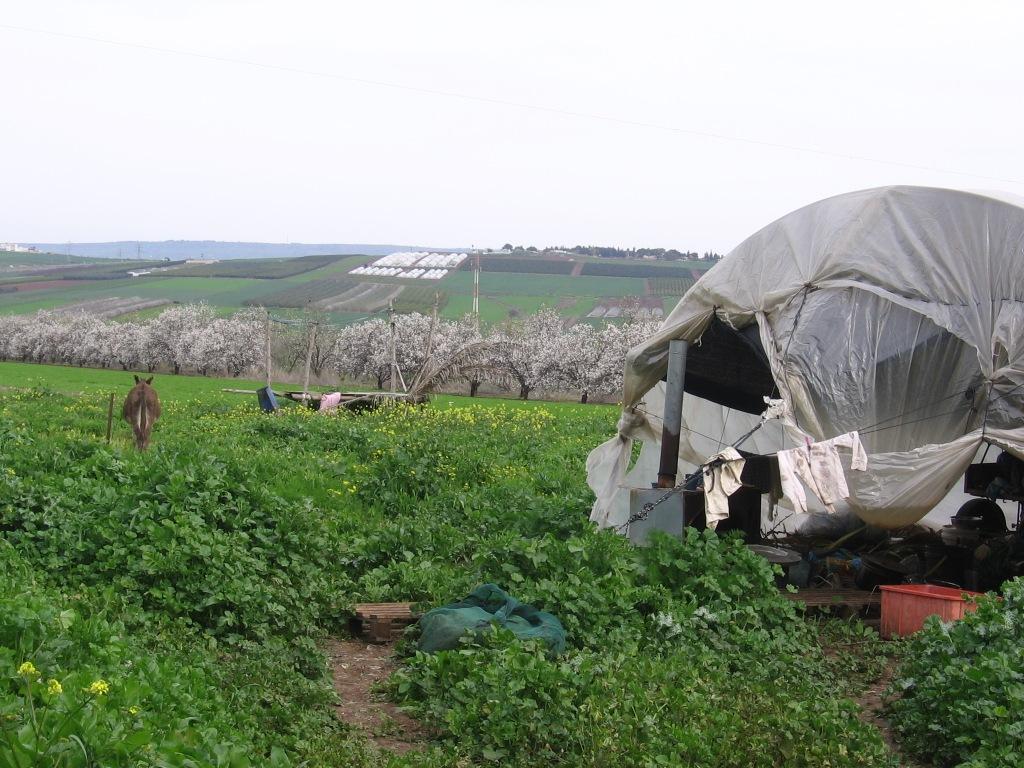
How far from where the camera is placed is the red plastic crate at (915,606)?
866cm

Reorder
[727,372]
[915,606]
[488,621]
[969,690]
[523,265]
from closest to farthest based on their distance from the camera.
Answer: [969,690]
[488,621]
[915,606]
[727,372]
[523,265]

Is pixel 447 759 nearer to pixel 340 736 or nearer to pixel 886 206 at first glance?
pixel 340 736

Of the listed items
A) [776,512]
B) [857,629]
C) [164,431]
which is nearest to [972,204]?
[857,629]

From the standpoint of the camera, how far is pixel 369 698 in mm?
7129

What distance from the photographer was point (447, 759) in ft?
19.0

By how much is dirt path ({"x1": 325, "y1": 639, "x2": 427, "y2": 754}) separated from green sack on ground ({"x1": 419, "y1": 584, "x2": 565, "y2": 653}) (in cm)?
42

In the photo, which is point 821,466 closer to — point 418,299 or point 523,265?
point 418,299

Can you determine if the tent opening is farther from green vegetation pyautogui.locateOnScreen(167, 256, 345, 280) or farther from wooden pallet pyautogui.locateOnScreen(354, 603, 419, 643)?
green vegetation pyautogui.locateOnScreen(167, 256, 345, 280)

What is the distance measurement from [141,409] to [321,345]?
154ft

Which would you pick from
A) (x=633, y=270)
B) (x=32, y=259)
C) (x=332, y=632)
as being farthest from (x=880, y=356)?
(x=32, y=259)

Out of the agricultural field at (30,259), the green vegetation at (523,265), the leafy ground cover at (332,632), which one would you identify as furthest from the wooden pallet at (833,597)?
the agricultural field at (30,259)

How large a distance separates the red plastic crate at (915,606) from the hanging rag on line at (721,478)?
160 cm

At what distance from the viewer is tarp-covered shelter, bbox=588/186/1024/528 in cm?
943

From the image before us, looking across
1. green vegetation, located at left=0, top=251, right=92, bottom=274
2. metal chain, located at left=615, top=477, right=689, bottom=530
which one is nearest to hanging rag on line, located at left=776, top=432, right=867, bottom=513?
metal chain, located at left=615, top=477, right=689, bottom=530
